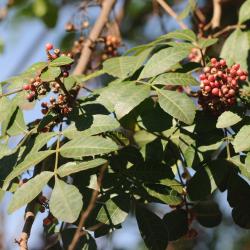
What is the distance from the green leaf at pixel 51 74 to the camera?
1.25m

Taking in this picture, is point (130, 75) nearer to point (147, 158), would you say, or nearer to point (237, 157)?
point (147, 158)

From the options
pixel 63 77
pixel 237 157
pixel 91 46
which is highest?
pixel 63 77

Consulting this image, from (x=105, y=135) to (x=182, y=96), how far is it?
0.23 metres

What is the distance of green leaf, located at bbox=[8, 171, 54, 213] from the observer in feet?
3.82

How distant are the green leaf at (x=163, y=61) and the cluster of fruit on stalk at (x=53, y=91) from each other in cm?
20

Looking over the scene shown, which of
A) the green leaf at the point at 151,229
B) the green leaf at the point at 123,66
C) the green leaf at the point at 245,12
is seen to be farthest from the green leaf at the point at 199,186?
the green leaf at the point at 245,12

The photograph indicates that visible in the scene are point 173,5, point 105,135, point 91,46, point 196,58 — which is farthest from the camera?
point 173,5

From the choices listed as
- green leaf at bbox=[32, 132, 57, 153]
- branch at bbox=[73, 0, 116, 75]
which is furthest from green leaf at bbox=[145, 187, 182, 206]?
branch at bbox=[73, 0, 116, 75]

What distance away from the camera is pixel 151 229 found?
133cm

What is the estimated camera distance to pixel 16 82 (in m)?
1.46

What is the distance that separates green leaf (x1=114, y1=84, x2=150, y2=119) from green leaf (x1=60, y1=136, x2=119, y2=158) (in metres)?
0.07

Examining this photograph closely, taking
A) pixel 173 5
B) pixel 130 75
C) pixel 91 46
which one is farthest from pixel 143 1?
pixel 130 75

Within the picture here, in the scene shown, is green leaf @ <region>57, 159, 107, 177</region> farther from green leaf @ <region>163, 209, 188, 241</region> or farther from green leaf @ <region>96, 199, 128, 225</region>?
green leaf @ <region>163, 209, 188, 241</region>

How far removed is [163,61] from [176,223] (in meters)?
0.43
